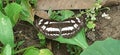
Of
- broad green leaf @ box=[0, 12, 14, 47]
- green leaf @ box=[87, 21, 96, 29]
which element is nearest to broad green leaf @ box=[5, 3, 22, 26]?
broad green leaf @ box=[0, 12, 14, 47]

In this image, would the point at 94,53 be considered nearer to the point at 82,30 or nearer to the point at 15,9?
the point at 82,30

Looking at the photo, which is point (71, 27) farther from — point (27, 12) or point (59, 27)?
point (27, 12)

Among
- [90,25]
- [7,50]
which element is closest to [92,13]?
[90,25]

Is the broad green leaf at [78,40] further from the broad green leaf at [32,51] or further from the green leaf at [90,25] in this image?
the broad green leaf at [32,51]

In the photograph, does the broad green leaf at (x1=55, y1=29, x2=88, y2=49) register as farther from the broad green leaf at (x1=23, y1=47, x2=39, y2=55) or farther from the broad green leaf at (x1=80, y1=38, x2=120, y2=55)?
the broad green leaf at (x1=80, y1=38, x2=120, y2=55)

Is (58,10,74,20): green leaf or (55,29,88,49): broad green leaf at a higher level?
(58,10,74,20): green leaf

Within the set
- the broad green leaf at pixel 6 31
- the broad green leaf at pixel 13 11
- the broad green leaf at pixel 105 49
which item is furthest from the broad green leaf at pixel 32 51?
the broad green leaf at pixel 105 49

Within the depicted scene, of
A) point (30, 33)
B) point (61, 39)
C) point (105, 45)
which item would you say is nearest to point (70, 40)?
point (61, 39)
